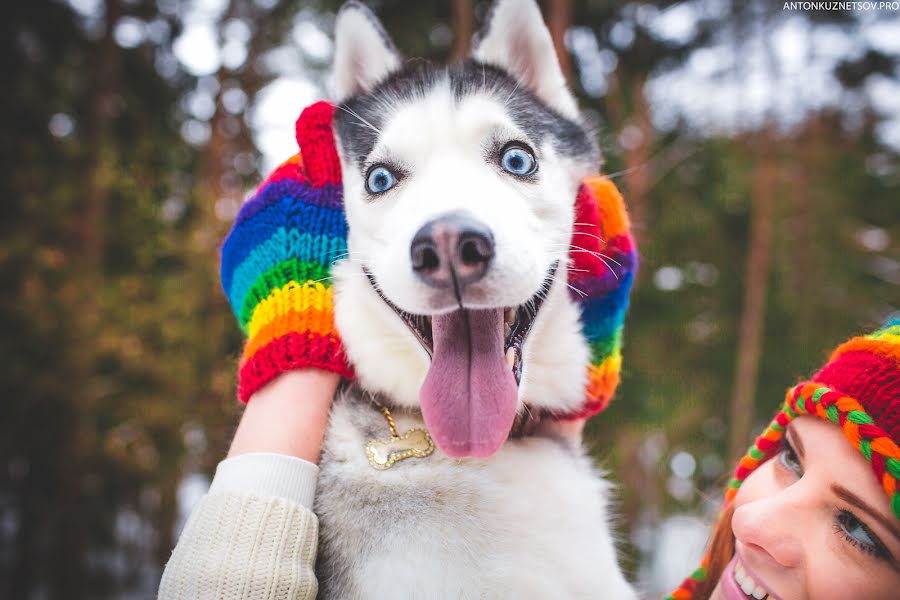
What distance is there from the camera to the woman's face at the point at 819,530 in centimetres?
130

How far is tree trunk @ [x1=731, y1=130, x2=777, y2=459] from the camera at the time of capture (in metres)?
9.05

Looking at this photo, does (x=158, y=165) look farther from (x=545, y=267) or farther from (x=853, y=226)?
(x=853, y=226)

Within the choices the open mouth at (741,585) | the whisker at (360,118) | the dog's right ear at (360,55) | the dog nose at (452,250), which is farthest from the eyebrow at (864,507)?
the dog's right ear at (360,55)

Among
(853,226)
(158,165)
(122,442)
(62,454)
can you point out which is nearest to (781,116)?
(853,226)

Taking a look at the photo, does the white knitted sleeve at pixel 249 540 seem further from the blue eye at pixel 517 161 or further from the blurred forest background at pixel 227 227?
the blurred forest background at pixel 227 227

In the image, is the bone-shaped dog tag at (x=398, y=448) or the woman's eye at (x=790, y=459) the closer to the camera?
the woman's eye at (x=790, y=459)

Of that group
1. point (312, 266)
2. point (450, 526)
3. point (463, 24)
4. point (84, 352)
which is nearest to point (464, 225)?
point (312, 266)

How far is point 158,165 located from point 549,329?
23.9ft

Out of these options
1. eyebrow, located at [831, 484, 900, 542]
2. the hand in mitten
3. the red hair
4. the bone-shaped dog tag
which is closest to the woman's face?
eyebrow, located at [831, 484, 900, 542]

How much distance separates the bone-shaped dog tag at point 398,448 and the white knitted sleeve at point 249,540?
23 centimetres

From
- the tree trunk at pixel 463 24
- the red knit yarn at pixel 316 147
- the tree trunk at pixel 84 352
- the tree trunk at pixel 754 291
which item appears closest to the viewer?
the red knit yarn at pixel 316 147

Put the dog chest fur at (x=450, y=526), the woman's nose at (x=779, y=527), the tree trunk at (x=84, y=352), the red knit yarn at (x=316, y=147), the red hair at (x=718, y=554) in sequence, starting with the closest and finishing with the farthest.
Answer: the woman's nose at (x=779, y=527) → the dog chest fur at (x=450, y=526) → the red hair at (x=718, y=554) → the red knit yarn at (x=316, y=147) → the tree trunk at (x=84, y=352)

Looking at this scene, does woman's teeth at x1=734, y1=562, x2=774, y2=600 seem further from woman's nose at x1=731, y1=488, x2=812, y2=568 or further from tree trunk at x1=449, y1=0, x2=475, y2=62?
tree trunk at x1=449, y1=0, x2=475, y2=62

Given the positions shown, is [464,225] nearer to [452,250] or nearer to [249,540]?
[452,250]
